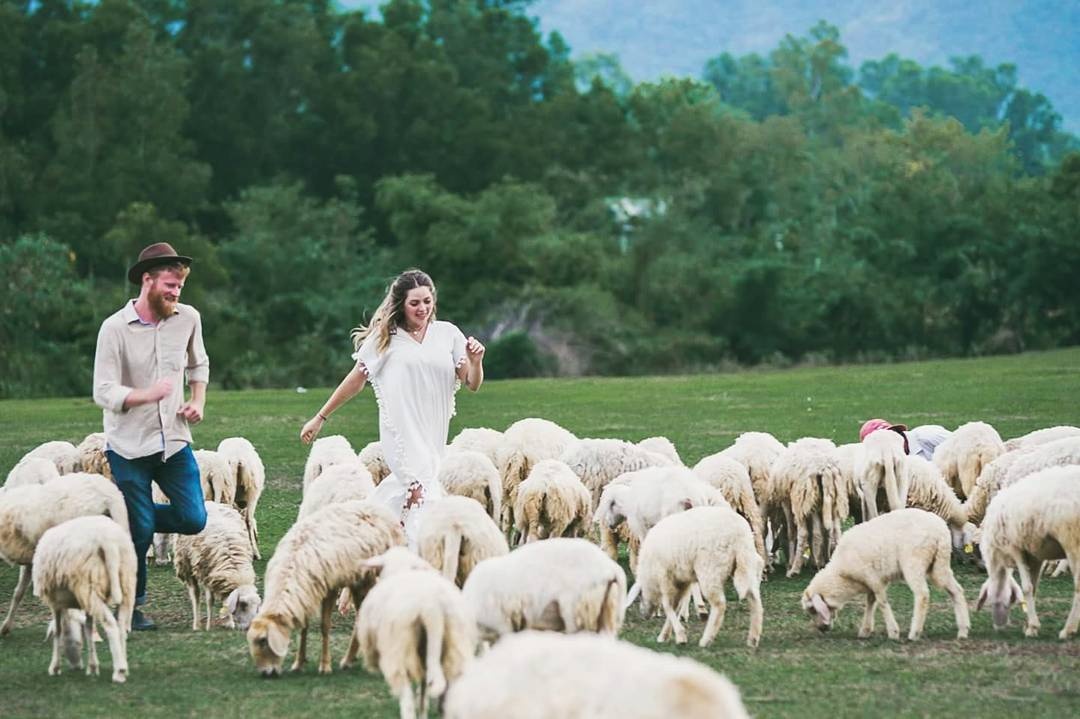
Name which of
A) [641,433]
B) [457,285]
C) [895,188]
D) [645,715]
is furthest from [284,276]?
[645,715]

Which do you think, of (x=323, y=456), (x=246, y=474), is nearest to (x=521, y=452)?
(x=323, y=456)

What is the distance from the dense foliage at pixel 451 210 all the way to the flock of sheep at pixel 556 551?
24.9 metres

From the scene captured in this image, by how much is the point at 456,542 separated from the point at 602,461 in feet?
13.4

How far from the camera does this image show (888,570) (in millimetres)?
8945

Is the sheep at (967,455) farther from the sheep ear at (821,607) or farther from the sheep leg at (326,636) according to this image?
the sheep leg at (326,636)

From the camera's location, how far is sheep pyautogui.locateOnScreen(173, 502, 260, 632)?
9.30 metres

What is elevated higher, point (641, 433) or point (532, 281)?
point (532, 281)

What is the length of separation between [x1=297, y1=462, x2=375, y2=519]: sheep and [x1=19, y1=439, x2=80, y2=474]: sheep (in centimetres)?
241

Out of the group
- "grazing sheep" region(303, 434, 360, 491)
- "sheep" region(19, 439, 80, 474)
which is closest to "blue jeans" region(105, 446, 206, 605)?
"sheep" region(19, 439, 80, 474)

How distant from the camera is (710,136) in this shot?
214 feet

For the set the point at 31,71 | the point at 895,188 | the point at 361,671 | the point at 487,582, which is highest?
the point at 31,71

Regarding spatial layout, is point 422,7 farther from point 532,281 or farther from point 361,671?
point 361,671

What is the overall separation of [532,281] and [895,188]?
12724mm

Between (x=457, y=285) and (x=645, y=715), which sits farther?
(x=457, y=285)
